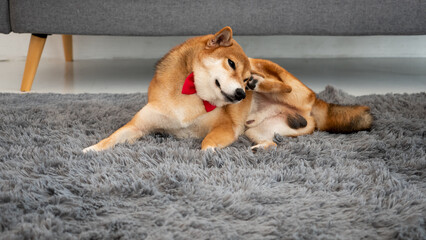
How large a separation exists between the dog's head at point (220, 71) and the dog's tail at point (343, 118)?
1.23 ft

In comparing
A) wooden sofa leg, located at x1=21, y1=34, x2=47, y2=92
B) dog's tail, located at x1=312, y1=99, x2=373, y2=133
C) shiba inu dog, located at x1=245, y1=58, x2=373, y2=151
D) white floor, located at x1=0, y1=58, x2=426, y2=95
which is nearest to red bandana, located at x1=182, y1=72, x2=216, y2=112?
shiba inu dog, located at x1=245, y1=58, x2=373, y2=151

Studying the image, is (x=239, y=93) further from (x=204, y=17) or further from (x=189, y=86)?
(x=204, y=17)

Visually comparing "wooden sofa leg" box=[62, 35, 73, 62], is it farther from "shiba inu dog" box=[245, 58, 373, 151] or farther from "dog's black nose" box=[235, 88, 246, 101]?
"dog's black nose" box=[235, 88, 246, 101]

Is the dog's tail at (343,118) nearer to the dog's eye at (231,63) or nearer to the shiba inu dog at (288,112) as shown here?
the shiba inu dog at (288,112)

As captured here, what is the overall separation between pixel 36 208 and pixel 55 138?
0.56 metres

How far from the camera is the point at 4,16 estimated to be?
6.97ft

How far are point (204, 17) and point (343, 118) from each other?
114 cm

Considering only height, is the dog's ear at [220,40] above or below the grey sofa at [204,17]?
below

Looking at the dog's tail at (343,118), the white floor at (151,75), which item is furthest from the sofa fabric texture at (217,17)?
the dog's tail at (343,118)

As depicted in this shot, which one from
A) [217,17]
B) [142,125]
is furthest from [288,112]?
[217,17]

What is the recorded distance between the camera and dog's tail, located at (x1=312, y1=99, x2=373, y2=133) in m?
1.38

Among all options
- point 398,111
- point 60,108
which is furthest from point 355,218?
point 60,108

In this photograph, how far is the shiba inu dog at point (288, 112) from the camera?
1.38 m

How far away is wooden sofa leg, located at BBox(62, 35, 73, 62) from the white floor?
76 millimetres
